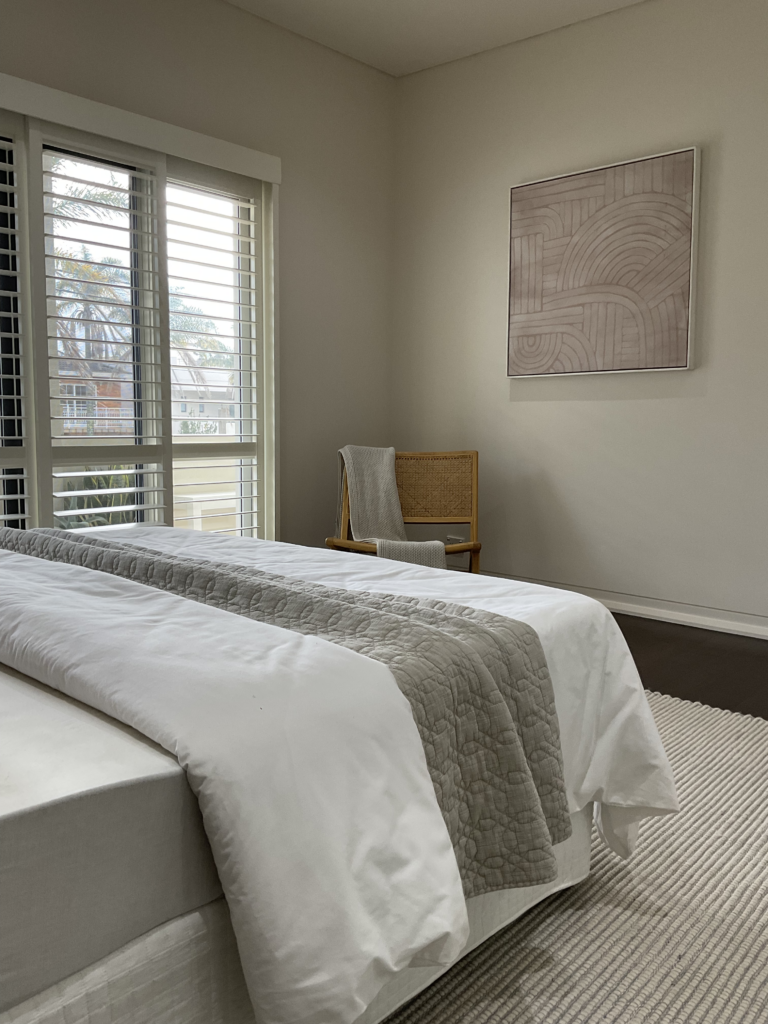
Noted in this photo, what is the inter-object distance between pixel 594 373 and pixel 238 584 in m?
2.89

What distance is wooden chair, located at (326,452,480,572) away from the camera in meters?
4.17

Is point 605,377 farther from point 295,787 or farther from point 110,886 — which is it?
point 110,886

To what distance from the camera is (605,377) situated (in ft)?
13.2

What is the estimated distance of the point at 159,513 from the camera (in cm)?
365

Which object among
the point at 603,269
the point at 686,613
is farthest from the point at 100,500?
the point at 686,613

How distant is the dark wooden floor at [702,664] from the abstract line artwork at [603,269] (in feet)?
3.93

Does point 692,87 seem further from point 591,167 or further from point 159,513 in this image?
point 159,513

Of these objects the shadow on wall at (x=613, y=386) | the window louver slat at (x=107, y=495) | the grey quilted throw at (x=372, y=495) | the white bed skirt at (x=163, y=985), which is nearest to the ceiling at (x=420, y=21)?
the shadow on wall at (x=613, y=386)

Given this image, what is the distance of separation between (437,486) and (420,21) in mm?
2237

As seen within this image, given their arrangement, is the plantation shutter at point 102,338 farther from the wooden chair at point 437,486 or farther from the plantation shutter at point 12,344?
the wooden chair at point 437,486

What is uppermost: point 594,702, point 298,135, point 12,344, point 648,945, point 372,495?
point 298,135

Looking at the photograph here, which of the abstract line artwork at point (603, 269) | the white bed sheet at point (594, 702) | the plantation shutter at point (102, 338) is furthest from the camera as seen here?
the abstract line artwork at point (603, 269)

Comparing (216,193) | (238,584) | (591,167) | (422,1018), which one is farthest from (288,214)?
(422,1018)

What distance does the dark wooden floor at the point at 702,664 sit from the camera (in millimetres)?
2898
